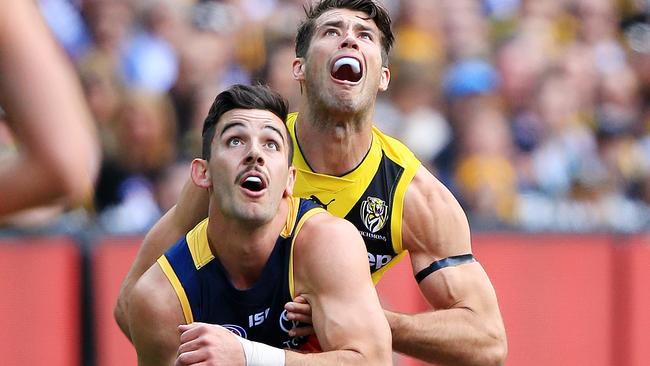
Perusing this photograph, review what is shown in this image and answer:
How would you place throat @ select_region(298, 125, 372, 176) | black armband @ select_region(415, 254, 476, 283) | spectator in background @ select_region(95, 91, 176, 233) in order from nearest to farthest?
throat @ select_region(298, 125, 372, 176), black armband @ select_region(415, 254, 476, 283), spectator in background @ select_region(95, 91, 176, 233)

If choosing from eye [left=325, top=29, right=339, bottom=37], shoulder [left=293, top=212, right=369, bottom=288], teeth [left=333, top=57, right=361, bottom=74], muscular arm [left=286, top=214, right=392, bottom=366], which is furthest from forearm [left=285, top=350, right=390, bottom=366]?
eye [left=325, top=29, right=339, bottom=37]

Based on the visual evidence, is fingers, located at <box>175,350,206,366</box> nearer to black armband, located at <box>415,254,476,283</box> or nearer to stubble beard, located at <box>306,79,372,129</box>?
stubble beard, located at <box>306,79,372,129</box>

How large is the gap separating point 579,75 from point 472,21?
1.12 meters

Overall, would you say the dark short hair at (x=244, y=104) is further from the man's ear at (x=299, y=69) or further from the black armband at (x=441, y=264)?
the black armband at (x=441, y=264)

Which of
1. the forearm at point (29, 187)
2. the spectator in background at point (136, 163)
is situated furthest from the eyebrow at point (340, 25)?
the forearm at point (29, 187)

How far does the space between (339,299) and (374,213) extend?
79 centimetres

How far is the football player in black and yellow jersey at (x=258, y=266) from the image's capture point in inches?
199

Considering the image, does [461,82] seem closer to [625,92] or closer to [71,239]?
[625,92]

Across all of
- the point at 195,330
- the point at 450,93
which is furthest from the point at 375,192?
the point at 450,93

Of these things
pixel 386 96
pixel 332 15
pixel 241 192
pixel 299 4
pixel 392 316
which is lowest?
pixel 392 316

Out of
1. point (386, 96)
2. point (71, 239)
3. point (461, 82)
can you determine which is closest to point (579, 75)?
point (461, 82)

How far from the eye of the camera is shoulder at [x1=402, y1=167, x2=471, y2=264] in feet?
19.3

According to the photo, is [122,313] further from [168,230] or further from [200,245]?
[200,245]

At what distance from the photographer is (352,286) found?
5.09 m
